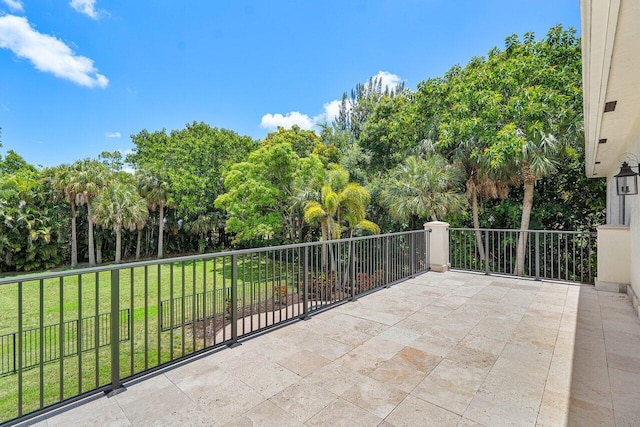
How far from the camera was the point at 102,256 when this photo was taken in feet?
61.4

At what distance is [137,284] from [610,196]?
16178mm

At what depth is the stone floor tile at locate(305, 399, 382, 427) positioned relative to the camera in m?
1.85

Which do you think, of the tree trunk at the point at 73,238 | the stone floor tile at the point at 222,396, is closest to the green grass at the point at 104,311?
the stone floor tile at the point at 222,396

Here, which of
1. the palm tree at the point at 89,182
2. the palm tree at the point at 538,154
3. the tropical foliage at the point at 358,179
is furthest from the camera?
the palm tree at the point at 89,182

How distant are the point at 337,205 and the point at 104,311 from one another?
839 cm

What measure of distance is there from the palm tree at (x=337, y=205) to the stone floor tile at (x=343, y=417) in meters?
8.87

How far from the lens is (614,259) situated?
16.1 feet

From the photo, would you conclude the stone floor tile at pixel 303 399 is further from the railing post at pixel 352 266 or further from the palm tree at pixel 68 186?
the palm tree at pixel 68 186

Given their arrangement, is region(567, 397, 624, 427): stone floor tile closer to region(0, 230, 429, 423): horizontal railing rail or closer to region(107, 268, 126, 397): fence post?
region(0, 230, 429, 423): horizontal railing rail

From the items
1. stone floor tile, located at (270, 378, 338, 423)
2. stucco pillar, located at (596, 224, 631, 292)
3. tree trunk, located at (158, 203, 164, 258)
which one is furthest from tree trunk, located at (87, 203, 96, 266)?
stucco pillar, located at (596, 224, 631, 292)

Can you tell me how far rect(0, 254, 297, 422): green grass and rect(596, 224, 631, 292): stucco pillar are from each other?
16.7 ft

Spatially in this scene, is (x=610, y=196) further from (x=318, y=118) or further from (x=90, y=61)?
(x=90, y=61)

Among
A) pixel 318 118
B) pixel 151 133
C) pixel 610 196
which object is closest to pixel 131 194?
pixel 151 133

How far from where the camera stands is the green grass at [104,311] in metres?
2.37
